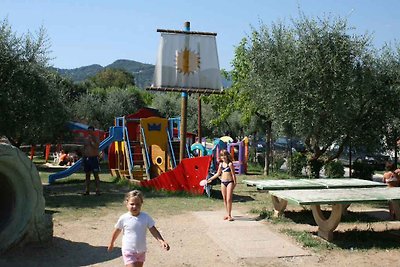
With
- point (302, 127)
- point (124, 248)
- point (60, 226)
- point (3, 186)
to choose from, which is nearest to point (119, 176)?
point (302, 127)

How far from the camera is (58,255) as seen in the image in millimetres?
6621

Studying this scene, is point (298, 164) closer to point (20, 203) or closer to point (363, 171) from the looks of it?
point (363, 171)

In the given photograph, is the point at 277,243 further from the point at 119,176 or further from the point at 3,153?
the point at 119,176

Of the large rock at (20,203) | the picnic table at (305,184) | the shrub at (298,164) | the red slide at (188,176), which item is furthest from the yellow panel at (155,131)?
the large rock at (20,203)

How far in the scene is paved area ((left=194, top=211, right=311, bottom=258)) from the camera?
6.82 metres

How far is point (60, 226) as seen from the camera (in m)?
8.53

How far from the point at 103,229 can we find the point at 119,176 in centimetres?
839

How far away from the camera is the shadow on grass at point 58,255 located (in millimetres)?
6211

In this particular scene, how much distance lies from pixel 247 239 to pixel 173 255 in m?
1.42

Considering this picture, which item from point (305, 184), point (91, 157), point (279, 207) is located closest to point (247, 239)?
point (279, 207)

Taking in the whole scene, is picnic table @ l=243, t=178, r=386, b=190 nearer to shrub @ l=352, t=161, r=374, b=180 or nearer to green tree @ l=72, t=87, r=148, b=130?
shrub @ l=352, t=161, r=374, b=180

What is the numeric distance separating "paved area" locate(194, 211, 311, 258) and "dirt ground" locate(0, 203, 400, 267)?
0.42ft

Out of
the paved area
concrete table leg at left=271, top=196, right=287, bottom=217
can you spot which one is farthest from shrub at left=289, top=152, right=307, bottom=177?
the paved area

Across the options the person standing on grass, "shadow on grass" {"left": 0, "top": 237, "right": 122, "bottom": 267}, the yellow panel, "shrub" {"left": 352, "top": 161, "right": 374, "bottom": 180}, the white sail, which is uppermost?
the white sail
